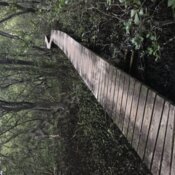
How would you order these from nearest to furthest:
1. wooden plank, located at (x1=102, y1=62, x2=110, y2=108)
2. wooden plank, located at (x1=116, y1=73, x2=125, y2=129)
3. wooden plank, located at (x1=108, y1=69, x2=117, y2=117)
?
wooden plank, located at (x1=116, y1=73, x2=125, y2=129) → wooden plank, located at (x1=108, y1=69, x2=117, y2=117) → wooden plank, located at (x1=102, y1=62, x2=110, y2=108)

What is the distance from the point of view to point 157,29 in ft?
11.2

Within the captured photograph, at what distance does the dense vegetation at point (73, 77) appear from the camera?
140 inches

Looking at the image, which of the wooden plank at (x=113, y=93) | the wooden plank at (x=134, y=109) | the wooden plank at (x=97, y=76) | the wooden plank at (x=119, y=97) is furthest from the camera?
the wooden plank at (x=97, y=76)

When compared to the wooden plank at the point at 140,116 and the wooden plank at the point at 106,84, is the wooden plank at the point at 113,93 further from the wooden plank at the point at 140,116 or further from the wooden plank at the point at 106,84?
the wooden plank at the point at 140,116

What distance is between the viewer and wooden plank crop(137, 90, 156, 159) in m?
2.62

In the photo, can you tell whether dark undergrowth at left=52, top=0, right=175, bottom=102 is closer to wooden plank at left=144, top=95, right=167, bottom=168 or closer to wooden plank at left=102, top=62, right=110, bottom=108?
wooden plank at left=102, top=62, right=110, bottom=108

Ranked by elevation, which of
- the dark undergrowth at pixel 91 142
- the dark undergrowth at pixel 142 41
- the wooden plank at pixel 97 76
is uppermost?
the dark undergrowth at pixel 142 41

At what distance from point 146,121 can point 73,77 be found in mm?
6882

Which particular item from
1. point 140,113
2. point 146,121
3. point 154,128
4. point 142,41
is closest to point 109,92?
point 142,41

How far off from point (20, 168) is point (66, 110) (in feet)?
7.80

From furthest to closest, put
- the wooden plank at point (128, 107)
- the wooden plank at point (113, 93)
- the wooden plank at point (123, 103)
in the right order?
the wooden plank at point (113, 93) → the wooden plank at point (123, 103) → the wooden plank at point (128, 107)

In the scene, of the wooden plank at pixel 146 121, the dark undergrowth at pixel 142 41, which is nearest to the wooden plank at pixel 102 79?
the dark undergrowth at pixel 142 41

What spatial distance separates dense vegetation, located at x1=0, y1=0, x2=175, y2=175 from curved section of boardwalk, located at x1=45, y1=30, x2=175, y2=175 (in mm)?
319

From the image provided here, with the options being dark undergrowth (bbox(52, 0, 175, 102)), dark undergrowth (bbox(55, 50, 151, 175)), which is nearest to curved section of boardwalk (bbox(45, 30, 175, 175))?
dark undergrowth (bbox(52, 0, 175, 102))
